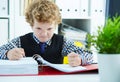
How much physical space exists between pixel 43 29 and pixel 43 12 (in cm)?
10

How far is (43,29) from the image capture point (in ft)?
5.15

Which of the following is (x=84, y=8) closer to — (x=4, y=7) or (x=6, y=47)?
(x=4, y=7)

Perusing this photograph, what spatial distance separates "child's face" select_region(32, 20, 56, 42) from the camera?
5.14ft

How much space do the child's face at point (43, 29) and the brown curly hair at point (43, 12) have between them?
0.02 meters

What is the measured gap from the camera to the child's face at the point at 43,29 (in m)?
1.57

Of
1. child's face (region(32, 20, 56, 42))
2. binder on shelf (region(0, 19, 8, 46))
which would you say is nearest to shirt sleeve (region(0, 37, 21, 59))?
child's face (region(32, 20, 56, 42))

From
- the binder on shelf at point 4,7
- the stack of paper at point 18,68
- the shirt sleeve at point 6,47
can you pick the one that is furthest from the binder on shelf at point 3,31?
the stack of paper at point 18,68

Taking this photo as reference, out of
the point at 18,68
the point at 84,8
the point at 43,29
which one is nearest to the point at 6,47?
the point at 43,29

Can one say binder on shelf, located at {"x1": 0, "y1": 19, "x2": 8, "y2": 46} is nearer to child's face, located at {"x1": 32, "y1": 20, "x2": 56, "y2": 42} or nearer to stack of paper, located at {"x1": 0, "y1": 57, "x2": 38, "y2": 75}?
child's face, located at {"x1": 32, "y1": 20, "x2": 56, "y2": 42}

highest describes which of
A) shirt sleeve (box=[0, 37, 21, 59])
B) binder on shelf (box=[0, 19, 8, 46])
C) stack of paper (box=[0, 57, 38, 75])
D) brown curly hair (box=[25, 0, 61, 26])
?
brown curly hair (box=[25, 0, 61, 26])

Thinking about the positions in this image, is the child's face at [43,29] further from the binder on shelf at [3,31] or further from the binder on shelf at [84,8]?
the binder on shelf at [84,8]

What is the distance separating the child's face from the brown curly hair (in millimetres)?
23

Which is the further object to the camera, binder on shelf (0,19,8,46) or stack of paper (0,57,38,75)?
binder on shelf (0,19,8,46)

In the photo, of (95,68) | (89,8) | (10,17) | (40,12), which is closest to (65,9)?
(89,8)
